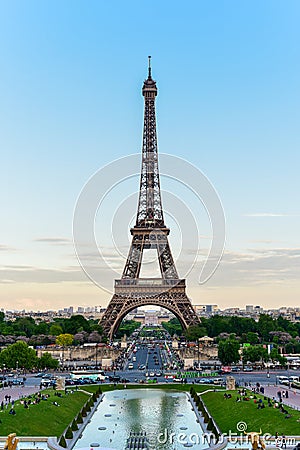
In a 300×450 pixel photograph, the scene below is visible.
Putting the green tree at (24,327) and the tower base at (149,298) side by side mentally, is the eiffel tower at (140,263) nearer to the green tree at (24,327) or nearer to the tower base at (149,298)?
the tower base at (149,298)

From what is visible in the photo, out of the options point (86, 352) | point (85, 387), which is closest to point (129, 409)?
point (85, 387)

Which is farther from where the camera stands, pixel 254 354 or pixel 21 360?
pixel 254 354

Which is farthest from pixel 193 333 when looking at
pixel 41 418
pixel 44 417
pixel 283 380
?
pixel 41 418

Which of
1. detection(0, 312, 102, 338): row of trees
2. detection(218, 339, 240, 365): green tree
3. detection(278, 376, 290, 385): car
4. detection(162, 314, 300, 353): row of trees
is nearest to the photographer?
detection(278, 376, 290, 385): car

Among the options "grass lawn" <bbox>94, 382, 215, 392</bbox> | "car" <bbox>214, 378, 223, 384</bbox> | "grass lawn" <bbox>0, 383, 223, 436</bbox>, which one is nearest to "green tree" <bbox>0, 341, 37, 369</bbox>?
"grass lawn" <bbox>94, 382, 215, 392</bbox>

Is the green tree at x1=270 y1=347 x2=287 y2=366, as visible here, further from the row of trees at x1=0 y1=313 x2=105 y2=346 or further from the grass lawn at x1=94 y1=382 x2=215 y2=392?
the row of trees at x1=0 y1=313 x2=105 y2=346

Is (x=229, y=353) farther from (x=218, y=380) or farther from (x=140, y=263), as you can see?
(x=140, y=263)

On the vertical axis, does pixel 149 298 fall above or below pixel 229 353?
above
